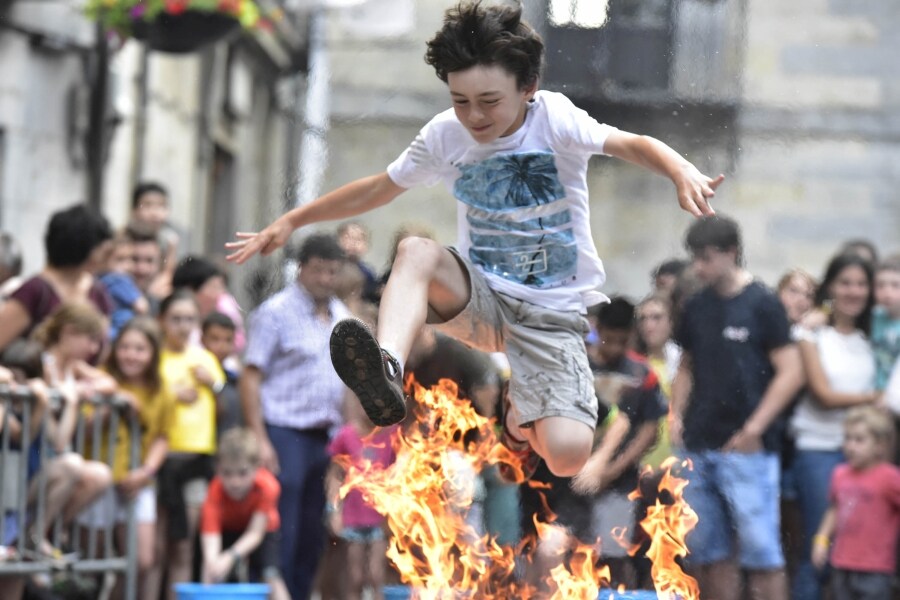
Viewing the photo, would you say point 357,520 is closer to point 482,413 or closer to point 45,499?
point 482,413

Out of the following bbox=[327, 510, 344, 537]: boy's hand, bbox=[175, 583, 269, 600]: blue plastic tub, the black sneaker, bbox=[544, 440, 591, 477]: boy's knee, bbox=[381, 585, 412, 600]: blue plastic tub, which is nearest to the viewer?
the black sneaker

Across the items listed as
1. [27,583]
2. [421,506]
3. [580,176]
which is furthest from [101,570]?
[580,176]

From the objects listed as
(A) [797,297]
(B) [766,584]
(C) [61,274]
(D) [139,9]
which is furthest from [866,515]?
(D) [139,9]

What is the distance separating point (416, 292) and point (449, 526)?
1.45m

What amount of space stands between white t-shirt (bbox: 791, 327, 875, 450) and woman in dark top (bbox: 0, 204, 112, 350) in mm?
3402

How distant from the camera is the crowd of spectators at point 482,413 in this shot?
7.78 meters

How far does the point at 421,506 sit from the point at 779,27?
355 inches

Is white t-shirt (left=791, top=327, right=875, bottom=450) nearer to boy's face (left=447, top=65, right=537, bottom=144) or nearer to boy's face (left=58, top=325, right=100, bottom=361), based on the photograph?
boy's face (left=447, top=65, right=537, bottom=144)

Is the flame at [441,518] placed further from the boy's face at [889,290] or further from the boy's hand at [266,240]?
the boy's face at [889,290]

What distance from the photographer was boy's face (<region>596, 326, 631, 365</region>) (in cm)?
822

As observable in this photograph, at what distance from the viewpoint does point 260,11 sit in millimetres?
12516

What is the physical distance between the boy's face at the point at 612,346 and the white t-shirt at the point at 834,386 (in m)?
0.89

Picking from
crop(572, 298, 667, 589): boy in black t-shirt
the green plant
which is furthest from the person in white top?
the green plant

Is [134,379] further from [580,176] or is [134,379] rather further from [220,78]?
[220,78]
